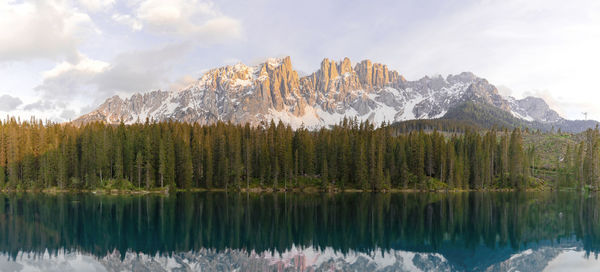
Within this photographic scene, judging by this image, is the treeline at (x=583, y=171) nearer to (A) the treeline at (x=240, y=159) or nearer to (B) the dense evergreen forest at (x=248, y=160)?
(B) the dense evergreen forest at (x=248, y=160)

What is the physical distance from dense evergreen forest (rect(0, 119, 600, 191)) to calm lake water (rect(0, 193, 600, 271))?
45.1 m

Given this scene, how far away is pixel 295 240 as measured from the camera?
3553 centimetres

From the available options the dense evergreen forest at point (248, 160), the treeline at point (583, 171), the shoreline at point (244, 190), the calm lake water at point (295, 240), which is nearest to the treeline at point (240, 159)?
the dense evergreen forest at point (248, 160)

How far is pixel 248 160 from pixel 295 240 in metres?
73.8

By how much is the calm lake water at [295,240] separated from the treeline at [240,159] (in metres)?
44.9

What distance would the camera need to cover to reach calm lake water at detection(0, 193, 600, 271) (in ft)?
89.9

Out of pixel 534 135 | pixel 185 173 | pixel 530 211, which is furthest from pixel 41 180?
pixel 534 135

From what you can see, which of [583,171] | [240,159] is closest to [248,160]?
[240,159]

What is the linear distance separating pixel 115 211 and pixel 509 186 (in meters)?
106

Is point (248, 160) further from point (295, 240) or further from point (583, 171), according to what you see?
point (583, 171)

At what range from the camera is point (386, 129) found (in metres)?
122

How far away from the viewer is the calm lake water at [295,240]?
2741 cm

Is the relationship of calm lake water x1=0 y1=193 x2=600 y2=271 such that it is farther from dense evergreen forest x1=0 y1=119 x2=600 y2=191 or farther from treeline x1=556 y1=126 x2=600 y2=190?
treeline x1=556 y1=126 x2=600 y2=190

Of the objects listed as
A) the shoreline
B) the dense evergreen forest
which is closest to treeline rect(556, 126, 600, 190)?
the dense evergreen forest
